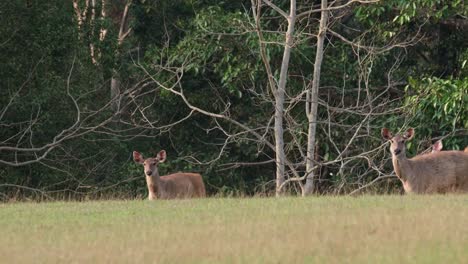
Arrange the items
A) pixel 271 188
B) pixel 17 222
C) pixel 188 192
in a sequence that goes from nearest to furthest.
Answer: pixel 17 222 → pixel 188 192 → pixel 271 188

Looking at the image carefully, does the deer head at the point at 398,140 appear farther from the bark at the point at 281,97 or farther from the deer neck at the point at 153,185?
the deer neck at the point at 153,185

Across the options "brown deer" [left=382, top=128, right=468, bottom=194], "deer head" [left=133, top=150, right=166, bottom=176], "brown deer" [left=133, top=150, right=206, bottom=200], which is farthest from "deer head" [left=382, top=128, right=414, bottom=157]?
"deer head" [left=133, top=150, right=166, bottom=176]

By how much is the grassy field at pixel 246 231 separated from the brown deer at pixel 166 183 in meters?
5.67

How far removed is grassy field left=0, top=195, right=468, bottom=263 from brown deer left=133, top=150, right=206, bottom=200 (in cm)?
567

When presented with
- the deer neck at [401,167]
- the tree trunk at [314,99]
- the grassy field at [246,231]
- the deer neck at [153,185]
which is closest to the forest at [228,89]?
the tree trunk at [314,99]

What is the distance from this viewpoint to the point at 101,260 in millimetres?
11055

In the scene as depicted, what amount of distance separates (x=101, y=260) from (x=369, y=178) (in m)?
15.0

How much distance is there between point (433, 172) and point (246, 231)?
7.52 m

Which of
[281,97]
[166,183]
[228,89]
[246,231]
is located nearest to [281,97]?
[281,97]

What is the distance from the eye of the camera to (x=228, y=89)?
88.4ft

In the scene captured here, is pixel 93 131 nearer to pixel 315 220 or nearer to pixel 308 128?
pixel 308 128

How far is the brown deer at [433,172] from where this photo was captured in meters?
19.8

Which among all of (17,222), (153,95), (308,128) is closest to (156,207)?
(17,222)

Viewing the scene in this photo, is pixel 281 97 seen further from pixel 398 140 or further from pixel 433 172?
pixel 433 172
